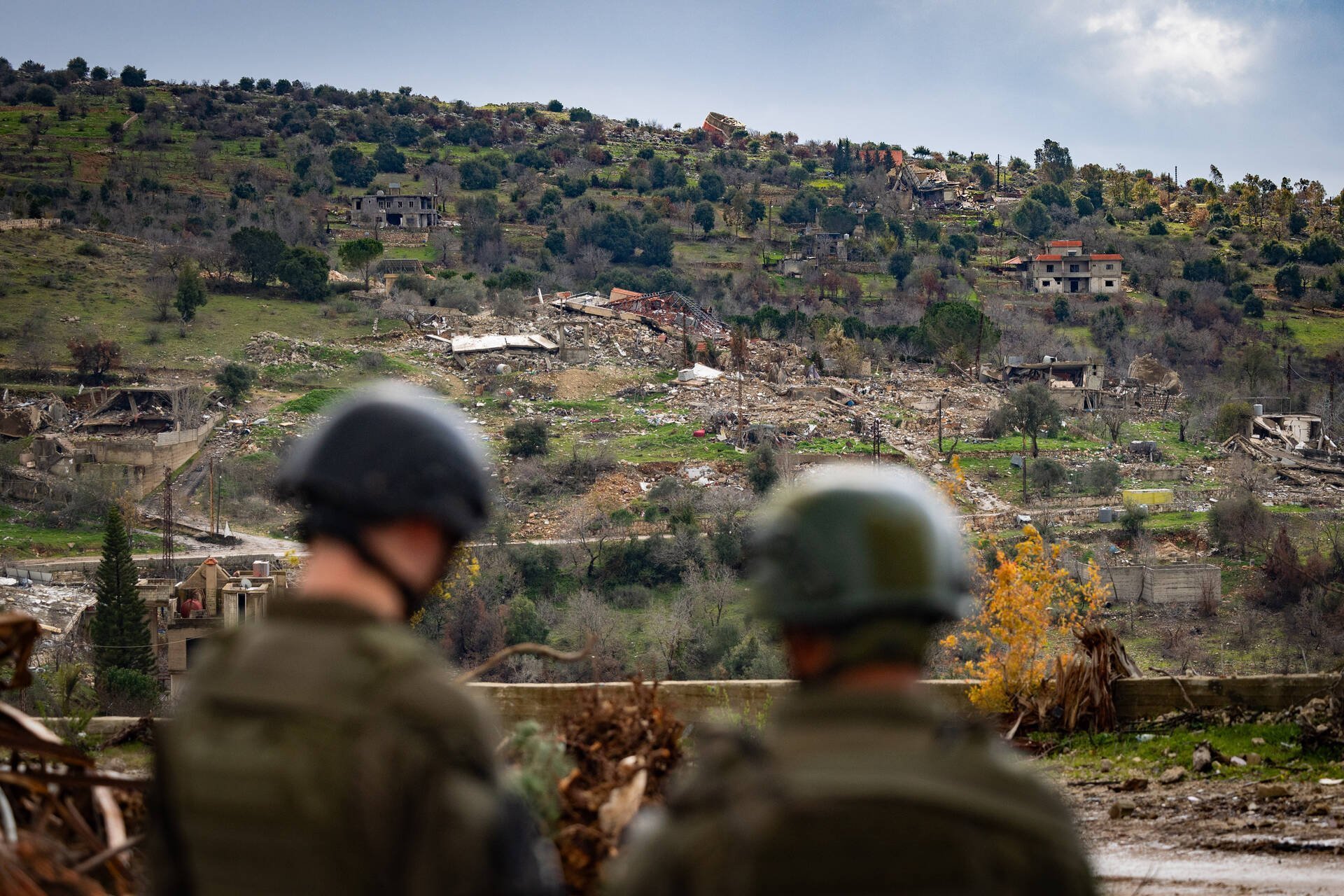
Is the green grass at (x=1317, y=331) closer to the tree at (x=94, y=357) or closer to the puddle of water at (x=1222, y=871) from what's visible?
the tree at (x=94, y=357)

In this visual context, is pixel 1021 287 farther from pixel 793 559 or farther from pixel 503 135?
pixel 793 559

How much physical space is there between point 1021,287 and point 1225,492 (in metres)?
32.5

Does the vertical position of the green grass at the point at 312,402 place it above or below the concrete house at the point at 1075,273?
below

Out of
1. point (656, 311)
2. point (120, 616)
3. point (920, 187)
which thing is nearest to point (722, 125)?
point (920, 187)

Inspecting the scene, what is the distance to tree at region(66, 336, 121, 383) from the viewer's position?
131 ft

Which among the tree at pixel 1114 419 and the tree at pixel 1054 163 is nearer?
the tree at pixel 1114 419

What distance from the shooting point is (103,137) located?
73.4m

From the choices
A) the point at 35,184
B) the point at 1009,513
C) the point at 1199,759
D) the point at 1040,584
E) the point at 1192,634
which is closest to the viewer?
the point at 1199,759

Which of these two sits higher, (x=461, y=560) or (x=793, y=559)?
(x=793, y=559)

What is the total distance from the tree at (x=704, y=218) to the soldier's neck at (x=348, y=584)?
7225 cm

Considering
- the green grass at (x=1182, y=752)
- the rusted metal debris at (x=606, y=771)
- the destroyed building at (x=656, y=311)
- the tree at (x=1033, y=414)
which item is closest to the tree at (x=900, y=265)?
the destroyed building at (x=656, y=311)

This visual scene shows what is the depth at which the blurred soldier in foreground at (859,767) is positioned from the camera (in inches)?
47.5

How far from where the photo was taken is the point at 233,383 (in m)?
38.4

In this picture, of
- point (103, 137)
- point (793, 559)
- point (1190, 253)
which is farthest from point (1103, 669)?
point (103, 137)
